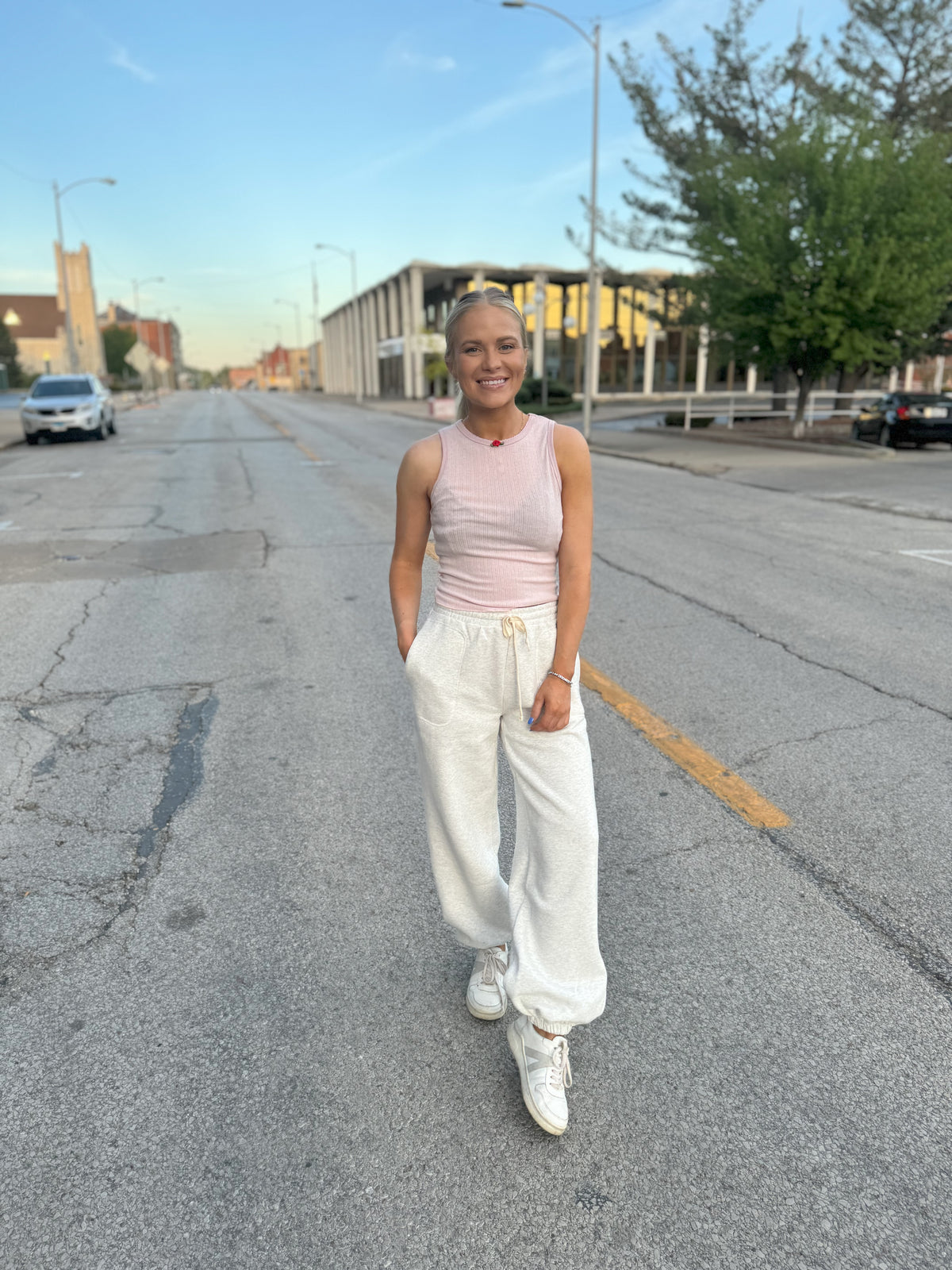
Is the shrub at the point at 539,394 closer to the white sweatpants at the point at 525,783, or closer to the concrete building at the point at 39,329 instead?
the white sweatpants at the point at 525,783

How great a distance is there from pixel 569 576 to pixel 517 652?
0.21 m

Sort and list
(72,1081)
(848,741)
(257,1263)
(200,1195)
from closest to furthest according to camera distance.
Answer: (257,1263)
(200,1195)
(72,1081)
(848,741)

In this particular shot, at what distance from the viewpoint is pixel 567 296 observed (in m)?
59.9

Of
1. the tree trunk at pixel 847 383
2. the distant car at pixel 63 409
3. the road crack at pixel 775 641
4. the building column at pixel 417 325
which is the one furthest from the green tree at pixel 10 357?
the road crack at pixel 775 641

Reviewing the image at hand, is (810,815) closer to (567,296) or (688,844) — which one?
(688,844)

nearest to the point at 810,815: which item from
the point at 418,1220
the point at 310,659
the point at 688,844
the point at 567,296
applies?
the point at 688,844

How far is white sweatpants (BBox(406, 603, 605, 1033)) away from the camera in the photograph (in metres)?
2.18

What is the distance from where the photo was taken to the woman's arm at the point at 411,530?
217 centimetres

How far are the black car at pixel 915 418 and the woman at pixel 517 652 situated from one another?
21.7 meters

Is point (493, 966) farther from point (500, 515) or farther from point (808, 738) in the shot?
point (808, 738)

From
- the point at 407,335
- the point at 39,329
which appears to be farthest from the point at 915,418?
the point at 39,329

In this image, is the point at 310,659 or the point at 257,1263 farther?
the point at 310,659

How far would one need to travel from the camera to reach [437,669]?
2.21 meters

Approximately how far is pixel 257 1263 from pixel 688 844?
6.82 feet
